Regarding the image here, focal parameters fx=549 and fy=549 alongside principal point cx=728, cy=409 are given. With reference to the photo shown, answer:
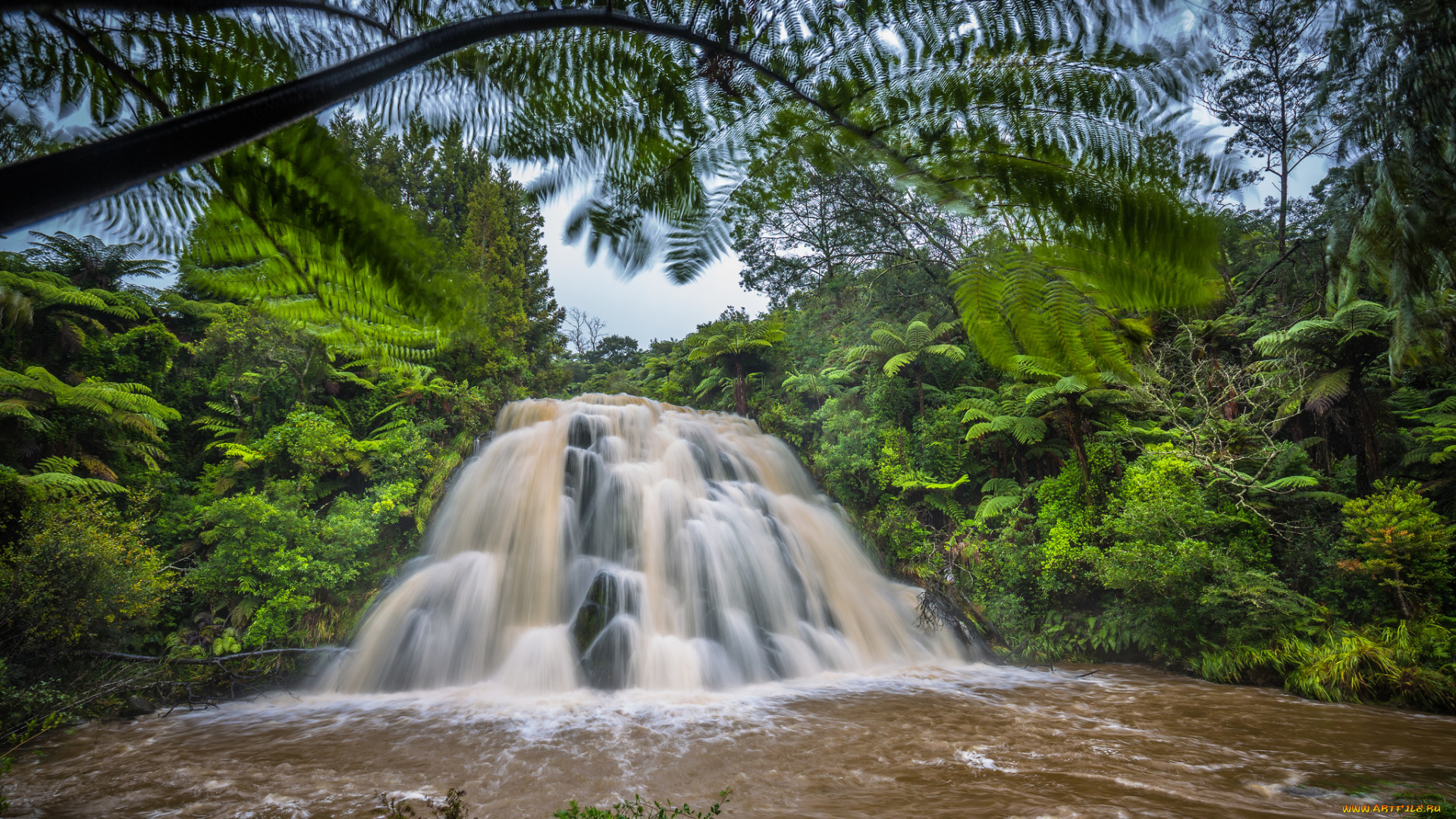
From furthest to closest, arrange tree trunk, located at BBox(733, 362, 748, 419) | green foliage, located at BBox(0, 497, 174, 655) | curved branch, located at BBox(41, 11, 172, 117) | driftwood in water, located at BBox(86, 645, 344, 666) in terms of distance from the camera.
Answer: tree trunk, located at BBox(733, 362, 748, 419) < driftwood in water, located at BBox(86, 645, 344, 666) < green foliage, located at BBox(0, 497, 174, 655) < curved branch, located at BBox(41, 11, 172, 117)

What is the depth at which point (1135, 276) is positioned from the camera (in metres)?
1.12

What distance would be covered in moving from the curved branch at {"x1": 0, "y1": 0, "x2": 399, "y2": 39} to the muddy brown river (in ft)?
12.8

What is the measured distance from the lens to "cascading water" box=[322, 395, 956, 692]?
662 cm

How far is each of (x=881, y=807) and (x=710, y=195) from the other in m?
3.62

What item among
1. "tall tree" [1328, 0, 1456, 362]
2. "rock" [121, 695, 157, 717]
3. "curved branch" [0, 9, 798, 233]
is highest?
"tall tree" [1328, 0, 1456, 362]

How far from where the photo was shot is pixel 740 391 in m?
14.0

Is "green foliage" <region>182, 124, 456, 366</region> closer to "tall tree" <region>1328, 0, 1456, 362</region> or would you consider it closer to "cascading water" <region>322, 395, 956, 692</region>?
"tall tree" <region>1328, 0, 1456, 362</region>

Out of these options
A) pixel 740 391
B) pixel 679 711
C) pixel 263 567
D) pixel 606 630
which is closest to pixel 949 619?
pixel 679 711

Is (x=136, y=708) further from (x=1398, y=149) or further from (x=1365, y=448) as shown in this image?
(x=1365, y=448)

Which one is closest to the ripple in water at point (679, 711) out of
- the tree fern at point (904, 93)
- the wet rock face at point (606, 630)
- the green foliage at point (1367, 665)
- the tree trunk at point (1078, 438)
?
the wet rock face at point (606, 630)

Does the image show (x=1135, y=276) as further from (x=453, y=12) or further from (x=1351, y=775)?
(x=1351, y=775)

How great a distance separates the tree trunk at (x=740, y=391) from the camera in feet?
45.7

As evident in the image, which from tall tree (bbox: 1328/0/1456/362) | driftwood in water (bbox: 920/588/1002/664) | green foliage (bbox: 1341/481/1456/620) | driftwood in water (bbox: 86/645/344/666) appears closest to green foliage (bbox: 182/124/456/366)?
tall tree (bbox: 1328/0/1456/362)

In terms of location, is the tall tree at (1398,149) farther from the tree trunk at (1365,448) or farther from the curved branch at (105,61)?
the tree trunk at (1365,448)
